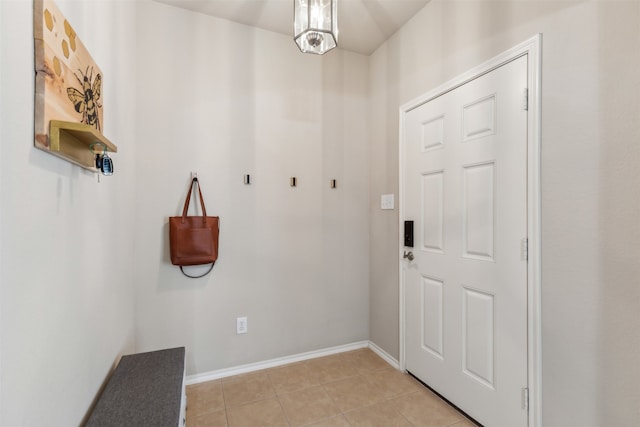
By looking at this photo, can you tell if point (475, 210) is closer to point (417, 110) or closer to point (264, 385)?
point (417, 110)

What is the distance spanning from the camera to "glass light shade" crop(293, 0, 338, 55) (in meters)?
1.47

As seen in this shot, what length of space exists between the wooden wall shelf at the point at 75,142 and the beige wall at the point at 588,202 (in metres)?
1.83

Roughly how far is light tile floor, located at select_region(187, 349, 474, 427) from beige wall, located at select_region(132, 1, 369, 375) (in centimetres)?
22

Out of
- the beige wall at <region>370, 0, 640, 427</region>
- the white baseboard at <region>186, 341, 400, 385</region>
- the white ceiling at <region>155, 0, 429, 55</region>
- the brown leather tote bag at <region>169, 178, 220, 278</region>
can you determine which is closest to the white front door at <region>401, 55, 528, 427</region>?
the beige wall at <region>370, 0, 640, 427</region>

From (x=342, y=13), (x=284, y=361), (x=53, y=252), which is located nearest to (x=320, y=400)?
(x=284, y=361)

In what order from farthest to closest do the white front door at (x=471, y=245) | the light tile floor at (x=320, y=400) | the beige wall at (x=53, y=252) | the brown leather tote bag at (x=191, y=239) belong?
1. the brown leather tote bag at (x=191, y=239)
2. the light tile floor at (x=320, y=400)
3. the white front door at (x=471, y=245)
4. the beige wall at (x=53, y=252)

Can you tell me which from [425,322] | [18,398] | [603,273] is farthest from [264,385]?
[603,273]

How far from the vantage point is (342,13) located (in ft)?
6.98

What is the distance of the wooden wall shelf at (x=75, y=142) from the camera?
835mm

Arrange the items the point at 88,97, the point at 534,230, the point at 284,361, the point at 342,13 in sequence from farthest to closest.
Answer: the point at 284,361 → the point at 342,13 → the point at 534,230 → the point at 88,97

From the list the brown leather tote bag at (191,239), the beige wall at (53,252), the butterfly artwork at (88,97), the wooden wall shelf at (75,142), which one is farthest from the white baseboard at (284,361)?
the butterfly artwork at (88,97)

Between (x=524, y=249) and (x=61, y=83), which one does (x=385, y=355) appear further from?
(x=61, y=83)

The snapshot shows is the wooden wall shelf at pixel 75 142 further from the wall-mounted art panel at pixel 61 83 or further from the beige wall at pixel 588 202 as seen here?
the beige wall at pixel 588 202

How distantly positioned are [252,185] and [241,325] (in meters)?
1.09
